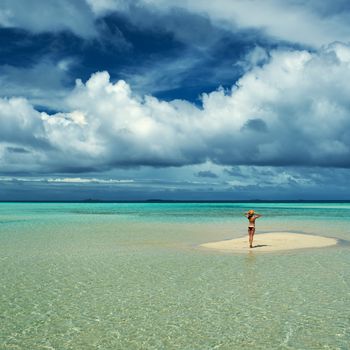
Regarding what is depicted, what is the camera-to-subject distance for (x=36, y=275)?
15562 millimetres

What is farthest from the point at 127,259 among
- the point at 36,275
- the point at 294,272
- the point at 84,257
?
Result: the point at 294,272

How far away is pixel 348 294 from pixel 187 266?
7047 mm

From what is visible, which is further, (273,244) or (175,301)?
(273,244)

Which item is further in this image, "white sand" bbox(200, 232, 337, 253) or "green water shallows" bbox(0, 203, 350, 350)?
"white sand" bbox(200, 232, 337, 253)

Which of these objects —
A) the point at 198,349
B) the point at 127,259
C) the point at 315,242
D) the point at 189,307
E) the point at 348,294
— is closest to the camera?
the point at 198,349

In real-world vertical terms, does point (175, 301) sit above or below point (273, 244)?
below

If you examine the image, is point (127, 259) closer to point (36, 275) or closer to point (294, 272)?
point (36, 275)

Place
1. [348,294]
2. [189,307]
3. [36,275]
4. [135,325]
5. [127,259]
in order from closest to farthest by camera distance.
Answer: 1. [135,325]
2. [189,307]
3. [348,294]
4. [36,275]
5. [127,259]

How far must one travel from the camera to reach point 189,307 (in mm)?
11031

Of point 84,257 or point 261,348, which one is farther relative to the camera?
point 84,257

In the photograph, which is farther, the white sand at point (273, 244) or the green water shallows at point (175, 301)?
the white sand at point (273, 244)

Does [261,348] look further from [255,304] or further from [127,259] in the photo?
[127,259]

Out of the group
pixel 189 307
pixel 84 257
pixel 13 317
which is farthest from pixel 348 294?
pixel 84 257

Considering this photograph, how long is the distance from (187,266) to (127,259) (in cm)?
367
